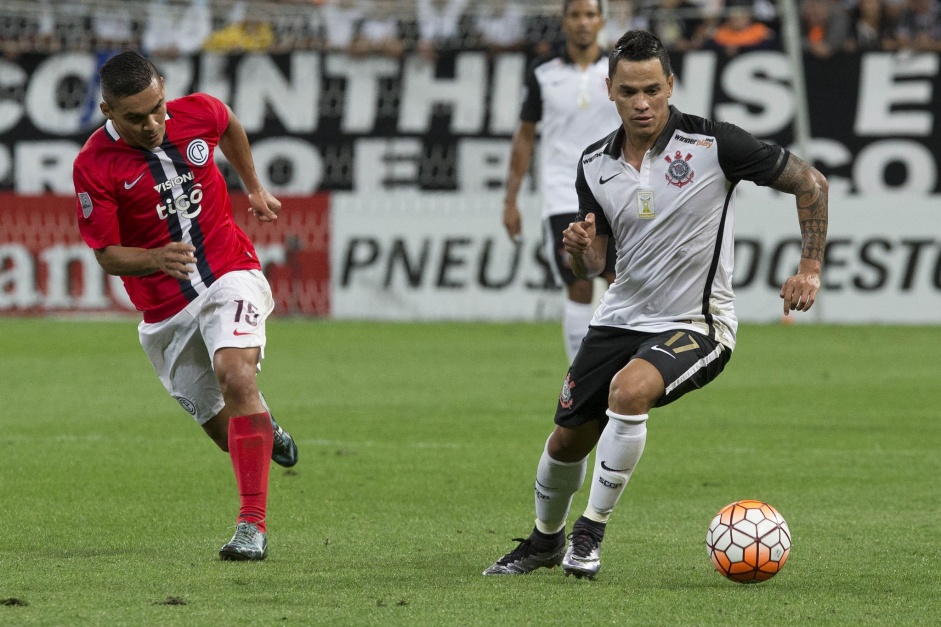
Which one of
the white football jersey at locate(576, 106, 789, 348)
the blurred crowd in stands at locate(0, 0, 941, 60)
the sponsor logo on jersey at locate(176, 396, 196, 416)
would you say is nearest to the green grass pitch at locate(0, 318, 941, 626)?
the sponsor logo on jersey at locate(176, 396, 196, 416)

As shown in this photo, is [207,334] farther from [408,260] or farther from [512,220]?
[408,260]

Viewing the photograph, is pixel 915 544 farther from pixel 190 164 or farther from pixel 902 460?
pixel 190 164

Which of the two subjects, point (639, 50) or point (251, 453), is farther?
point (251, 453)

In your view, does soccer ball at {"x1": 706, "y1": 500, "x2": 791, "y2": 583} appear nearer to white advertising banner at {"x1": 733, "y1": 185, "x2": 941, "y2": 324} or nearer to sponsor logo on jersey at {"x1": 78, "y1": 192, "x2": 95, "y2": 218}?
sponsor logo on jersey at {"x1": 78, "y1": 192, "x2": 95, "y2": 218}

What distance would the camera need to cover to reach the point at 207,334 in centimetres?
620

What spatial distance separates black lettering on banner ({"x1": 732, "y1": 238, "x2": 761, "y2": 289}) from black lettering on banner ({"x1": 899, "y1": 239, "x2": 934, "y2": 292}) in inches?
67.0

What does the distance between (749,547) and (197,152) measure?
275cm

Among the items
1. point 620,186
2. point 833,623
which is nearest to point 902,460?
point 620,186

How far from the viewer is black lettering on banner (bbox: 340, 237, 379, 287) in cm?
1875

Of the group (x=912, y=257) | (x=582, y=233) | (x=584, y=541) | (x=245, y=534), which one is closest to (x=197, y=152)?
(x=245, y=534)

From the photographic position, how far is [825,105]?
1920 centimetres

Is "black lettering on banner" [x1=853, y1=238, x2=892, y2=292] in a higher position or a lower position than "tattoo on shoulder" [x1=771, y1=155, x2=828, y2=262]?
lower

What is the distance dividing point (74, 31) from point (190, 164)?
1541 cm

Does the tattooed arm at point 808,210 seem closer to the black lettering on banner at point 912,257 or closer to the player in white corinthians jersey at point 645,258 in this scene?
the player in white corinthians jersey at point 645,258
